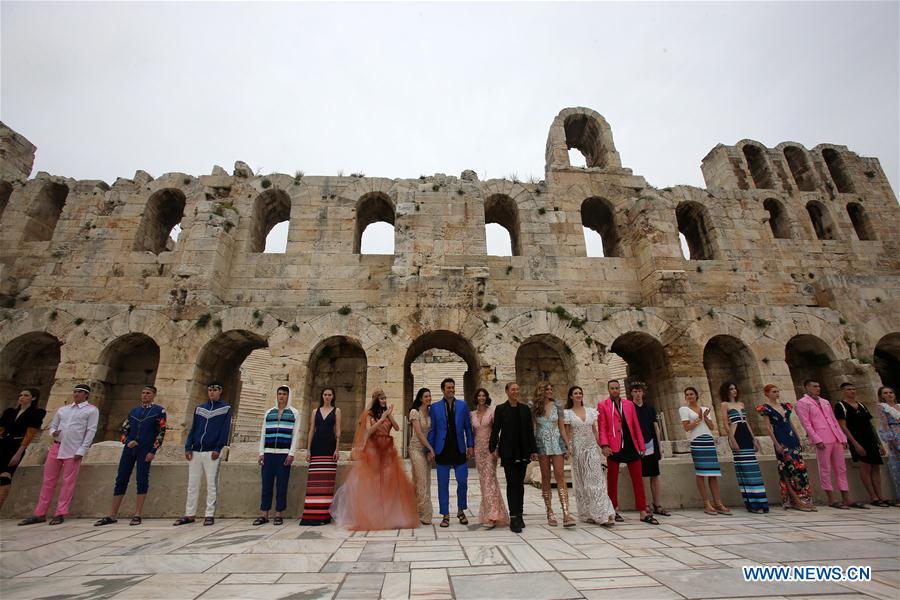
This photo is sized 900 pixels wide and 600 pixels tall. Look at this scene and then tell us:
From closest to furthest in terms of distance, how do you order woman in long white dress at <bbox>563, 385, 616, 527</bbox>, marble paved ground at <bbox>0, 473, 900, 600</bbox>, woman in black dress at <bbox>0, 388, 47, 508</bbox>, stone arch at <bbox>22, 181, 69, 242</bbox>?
marble paved ground at <bbox>0, 473, 900, 600</bbox>, woman in long white dress at <bbox>563, 385, 616, 527</bbox>, woman in black dress at <bbox>0, 388, 47, 508</bbox>, stone arch at <bbox>22, 181, 69, 242</bbox>

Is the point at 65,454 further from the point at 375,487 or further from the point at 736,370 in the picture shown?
the point at 736,370

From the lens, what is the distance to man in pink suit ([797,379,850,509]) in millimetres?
6905

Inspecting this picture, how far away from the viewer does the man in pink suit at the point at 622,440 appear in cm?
612

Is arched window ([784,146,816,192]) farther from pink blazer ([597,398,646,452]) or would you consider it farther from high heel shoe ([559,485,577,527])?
high heel shoe ([559,485,577,527])

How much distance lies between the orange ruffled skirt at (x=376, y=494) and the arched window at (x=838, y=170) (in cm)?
2167

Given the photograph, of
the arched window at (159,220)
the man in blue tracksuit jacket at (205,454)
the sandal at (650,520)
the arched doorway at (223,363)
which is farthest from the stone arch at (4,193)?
the sandal at (650,520)

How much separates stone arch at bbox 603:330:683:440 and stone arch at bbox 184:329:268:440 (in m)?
10.3

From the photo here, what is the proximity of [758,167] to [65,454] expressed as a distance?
75.8 feet

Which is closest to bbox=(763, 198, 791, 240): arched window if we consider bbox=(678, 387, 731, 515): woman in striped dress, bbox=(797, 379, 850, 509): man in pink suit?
bbox=(797, 379, 850, 509): man in pink suit

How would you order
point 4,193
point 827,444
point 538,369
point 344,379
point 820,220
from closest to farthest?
point 827,444
point 344,379
point 538,369
point 4,193
point 820,220

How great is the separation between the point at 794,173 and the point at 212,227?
22.7m

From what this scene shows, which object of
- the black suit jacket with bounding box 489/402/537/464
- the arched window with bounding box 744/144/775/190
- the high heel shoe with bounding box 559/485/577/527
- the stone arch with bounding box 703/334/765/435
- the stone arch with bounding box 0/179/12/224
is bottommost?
the high heel shoe with bounding box 559/485/577/527

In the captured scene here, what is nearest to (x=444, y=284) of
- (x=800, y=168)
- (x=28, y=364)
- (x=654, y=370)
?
(x=654, y=370)

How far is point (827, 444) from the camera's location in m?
6.99
